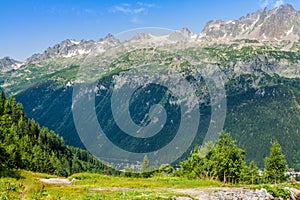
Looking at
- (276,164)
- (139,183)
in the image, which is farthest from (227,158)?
(139,183)

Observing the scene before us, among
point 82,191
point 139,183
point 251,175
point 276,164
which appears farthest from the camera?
point 251,175

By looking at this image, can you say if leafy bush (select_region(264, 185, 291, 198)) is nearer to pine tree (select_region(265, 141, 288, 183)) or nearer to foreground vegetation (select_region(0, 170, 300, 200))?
foreground vegetation (select_region(0, 170, 300, 200))

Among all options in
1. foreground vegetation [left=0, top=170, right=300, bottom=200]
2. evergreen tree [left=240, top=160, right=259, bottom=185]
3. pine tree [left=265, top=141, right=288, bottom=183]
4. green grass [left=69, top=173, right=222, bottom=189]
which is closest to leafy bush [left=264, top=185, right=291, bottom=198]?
foreground vegetation [left=0, top=170, right=300, bottom=200]

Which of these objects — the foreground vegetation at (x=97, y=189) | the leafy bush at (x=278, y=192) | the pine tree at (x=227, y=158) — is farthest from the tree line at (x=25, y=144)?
the pine tree at (x=227, y=158)

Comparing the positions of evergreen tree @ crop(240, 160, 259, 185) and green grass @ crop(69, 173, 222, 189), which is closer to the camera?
green grass @ crop(69, 173, 222, 189)

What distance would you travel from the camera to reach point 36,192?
1293 inches

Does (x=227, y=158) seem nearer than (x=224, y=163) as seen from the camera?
No

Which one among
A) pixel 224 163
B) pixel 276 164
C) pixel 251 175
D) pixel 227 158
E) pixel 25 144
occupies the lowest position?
pixel 251 175

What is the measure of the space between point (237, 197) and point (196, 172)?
172ft

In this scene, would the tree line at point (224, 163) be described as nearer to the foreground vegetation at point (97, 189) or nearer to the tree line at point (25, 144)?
the foreground vegetation at point (97, 189)

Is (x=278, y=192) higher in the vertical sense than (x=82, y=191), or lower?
higher

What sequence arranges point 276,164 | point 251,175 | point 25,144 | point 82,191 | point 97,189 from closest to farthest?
point 82,191 < point 97,189 < point 276,164 < point 25,144 < point 251,175

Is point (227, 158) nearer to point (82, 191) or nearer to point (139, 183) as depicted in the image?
point (139, 183)

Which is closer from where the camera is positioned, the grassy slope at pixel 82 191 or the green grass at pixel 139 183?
the grassy slope at pixel 82 191
